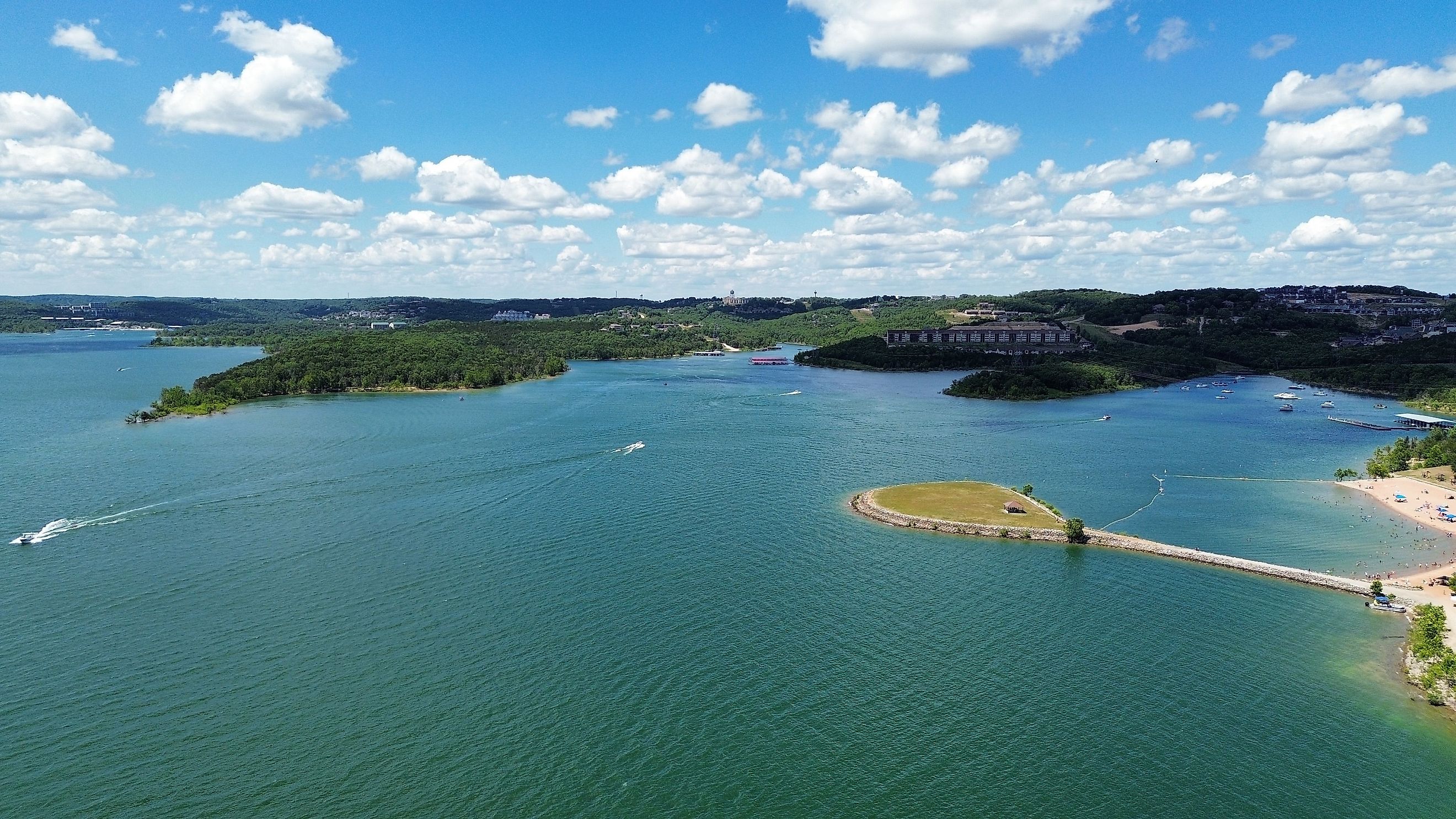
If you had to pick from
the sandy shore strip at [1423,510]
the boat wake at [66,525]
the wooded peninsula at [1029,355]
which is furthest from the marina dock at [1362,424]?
the boat wake at [66,525]

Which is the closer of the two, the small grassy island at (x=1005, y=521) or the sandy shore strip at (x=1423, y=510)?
the small grassy island at (x=1005, y=521)

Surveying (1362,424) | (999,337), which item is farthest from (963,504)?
(999,337)

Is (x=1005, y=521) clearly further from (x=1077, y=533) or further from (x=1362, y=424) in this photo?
(x=1362, y=424)

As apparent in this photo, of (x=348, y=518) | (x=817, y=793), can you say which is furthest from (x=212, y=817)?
(x=348, y=518)

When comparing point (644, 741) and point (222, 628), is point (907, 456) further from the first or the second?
point (222, 628)

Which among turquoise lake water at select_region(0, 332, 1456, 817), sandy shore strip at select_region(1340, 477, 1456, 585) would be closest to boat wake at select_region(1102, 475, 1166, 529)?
turquoise lake water at select_region(0, 332, 1456, 817)

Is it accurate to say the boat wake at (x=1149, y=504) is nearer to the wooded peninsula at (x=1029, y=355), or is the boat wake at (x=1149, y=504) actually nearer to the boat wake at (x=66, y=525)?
the wooded peninsula at (x=1029, y=355)
